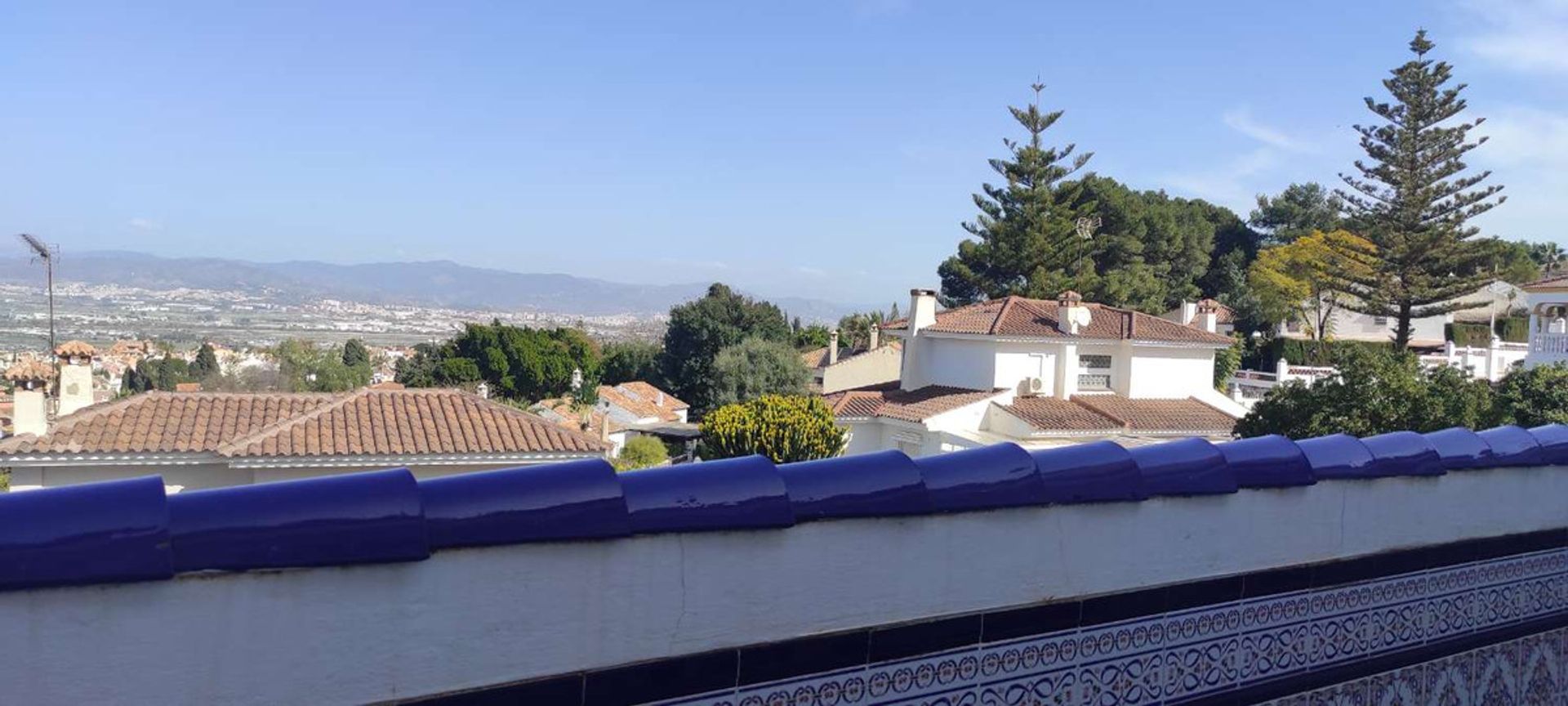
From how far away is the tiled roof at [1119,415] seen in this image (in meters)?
22.2

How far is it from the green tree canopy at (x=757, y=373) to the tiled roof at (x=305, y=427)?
19896 mm

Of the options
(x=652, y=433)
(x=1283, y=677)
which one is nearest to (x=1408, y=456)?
(x=1283, y=677)

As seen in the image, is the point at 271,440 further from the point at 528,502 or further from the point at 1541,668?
the point at 1541,668

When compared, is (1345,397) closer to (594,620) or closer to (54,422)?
(594,620)

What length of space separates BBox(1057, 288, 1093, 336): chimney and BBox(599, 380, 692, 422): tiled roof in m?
14.3

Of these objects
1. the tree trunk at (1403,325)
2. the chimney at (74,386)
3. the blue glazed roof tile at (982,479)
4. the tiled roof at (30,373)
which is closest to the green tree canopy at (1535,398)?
the blue glazed roof tile at (982,479)

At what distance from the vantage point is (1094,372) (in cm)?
2605

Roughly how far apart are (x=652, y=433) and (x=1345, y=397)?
2187 centimetres

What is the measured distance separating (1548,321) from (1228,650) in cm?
2896

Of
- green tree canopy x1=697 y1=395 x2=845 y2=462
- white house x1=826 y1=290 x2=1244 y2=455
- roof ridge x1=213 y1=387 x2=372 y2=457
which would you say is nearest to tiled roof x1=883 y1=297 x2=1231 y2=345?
white house x1=826 y1=290 x2=1244 y2=455

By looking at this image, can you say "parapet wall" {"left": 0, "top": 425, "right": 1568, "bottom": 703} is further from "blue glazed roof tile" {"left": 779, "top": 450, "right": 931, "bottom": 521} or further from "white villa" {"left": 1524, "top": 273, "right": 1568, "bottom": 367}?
"white villa" {"left": 1524, "top": 273, "right": 1568, "bottom": 367}

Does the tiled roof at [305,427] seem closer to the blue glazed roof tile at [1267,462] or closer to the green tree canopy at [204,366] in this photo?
the blue glazed roof tile at [1267,462]

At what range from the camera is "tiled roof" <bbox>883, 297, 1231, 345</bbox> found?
83.9ft

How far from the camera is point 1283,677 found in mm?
2301
